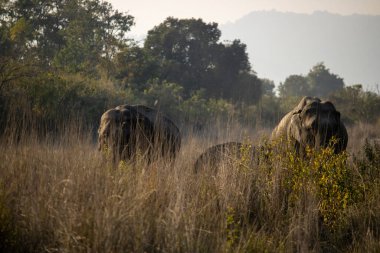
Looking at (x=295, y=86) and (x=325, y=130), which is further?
(x=295, y=86)

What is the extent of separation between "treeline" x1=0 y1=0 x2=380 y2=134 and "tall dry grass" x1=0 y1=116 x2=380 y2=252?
150 inches

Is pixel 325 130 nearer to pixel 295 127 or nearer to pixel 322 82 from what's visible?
pixel 295 127

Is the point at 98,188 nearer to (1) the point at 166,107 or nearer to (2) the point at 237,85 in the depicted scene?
(1) the point at 166,107

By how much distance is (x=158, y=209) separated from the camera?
4.28m

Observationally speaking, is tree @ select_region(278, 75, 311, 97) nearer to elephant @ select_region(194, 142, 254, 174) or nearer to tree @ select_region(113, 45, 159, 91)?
tree @ select_region(113, 45, 159, 91)

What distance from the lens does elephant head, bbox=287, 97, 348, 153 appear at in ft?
22.8

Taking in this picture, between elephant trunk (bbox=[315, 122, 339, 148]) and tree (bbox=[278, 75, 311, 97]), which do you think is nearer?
elephant trunk (bbox=[315, 122, 339, 148])

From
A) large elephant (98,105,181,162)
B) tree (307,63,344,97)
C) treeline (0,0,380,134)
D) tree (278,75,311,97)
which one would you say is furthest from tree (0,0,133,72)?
tree (307,63,344,97)

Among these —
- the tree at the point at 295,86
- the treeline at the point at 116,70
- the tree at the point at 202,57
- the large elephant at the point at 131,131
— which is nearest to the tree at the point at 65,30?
the treeline at the point at 116,70

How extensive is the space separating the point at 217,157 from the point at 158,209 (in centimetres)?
223

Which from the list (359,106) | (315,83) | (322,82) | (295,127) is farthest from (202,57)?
(322,82)

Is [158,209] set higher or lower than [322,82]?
lower

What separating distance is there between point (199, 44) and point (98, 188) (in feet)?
91.8

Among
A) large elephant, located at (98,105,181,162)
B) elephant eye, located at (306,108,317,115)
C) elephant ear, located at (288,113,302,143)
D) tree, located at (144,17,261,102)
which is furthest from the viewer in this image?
tree, located at (144,17,261,102)
